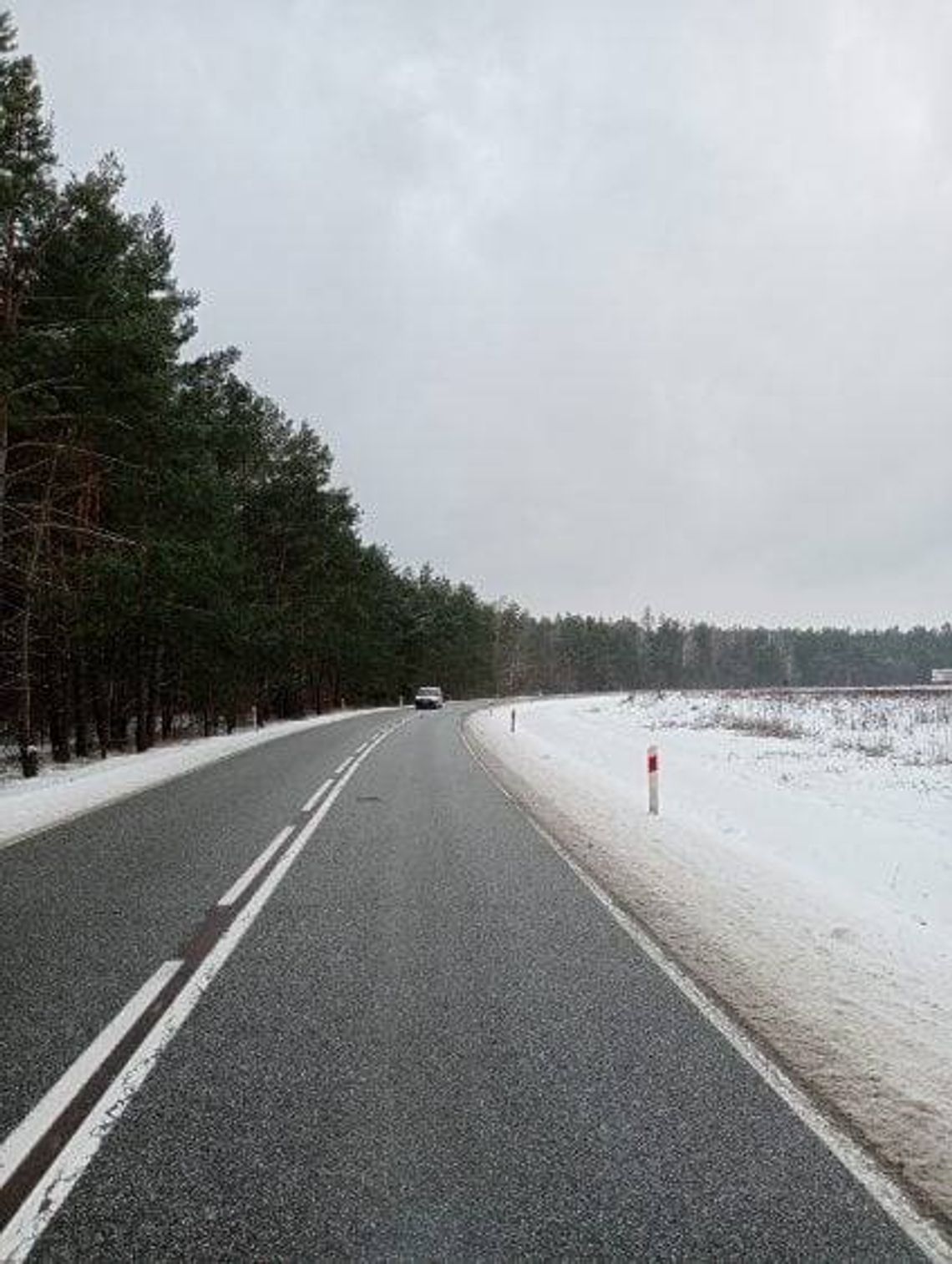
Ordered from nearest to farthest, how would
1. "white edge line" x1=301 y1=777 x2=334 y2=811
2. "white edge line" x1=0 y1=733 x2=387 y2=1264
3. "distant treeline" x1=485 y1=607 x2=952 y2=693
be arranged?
"white edge line" x1=0 y1=733 x2=387 y2=1264 → "white edge line" x1=301 y1=777 x2=334 y2=811 → "distant treeline" x1=485 y1=607 x2=952 y2=693

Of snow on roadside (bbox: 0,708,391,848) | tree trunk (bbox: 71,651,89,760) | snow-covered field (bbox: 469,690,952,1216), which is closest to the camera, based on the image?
snow-covered field (bbox: 469,690,952,1216)

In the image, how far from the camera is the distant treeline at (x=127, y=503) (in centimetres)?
1703

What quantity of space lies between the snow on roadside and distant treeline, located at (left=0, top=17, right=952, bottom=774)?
1431mm

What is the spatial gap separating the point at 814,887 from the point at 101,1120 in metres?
6.59

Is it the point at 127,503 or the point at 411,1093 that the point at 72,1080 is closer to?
the point at 411,1093

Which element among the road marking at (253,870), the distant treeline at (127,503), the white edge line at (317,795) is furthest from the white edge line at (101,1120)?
the distant treeline at (127,503)

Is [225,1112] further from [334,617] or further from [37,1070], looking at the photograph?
[334,617]

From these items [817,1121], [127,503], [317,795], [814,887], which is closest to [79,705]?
[127,503]

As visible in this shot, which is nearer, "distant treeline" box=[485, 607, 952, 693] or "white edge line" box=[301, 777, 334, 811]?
"white edge line" box=[301, 777, 334, 811]

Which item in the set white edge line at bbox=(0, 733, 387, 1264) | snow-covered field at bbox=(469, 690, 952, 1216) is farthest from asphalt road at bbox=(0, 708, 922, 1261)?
snow-covered field at bbox=(469, 690, 952, 1216)

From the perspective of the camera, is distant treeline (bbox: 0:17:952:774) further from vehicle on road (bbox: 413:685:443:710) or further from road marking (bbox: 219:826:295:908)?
road marking (bbox: 219:826:295:908)

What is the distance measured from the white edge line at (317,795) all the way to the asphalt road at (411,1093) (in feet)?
16.2

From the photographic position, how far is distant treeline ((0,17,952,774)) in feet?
55.9

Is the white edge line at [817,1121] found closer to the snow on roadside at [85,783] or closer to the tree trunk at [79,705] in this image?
the snow on roadside at [85,783]
